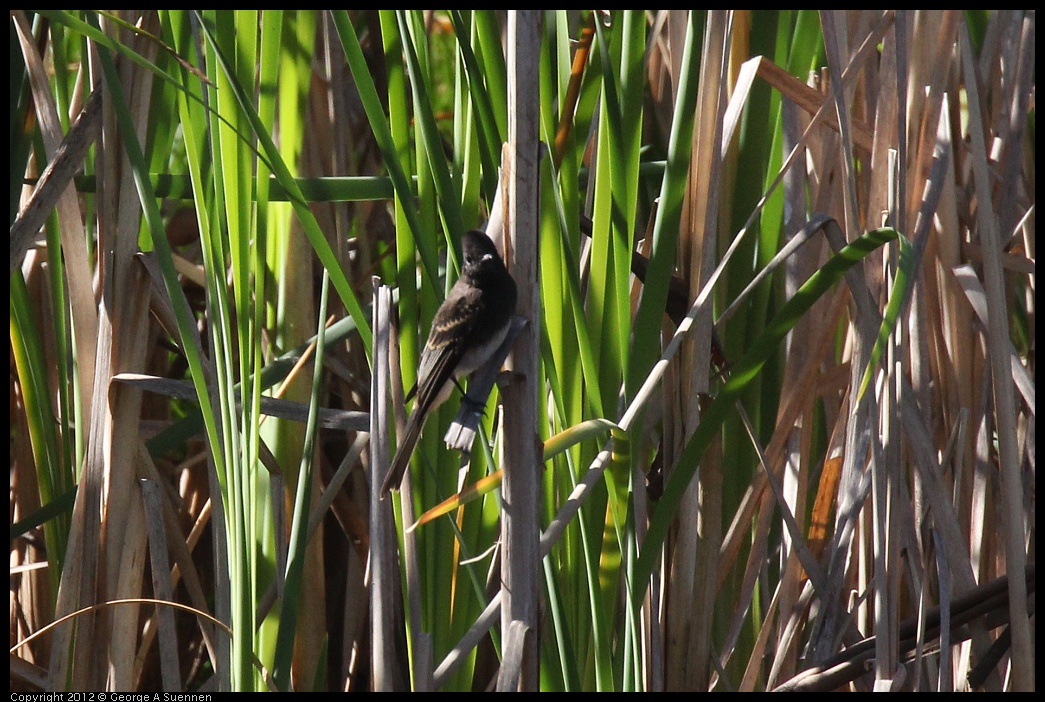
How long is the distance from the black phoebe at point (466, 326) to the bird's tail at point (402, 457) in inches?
0.8

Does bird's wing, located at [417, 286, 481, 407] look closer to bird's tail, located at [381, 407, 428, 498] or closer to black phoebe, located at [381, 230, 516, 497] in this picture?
black phoebe, located at [381, 230, 516, 497]

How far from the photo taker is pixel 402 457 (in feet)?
3.85

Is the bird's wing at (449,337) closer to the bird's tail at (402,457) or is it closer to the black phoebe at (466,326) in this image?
the black phoebe at (466,326)

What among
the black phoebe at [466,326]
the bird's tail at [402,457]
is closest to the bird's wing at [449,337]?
the black phoebe at [466,326]

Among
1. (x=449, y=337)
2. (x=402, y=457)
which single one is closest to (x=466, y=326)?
(x=449, y=337)

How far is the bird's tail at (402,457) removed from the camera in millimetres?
1155

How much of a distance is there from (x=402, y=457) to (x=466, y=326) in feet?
0.98

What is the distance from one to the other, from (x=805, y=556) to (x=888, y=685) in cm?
24

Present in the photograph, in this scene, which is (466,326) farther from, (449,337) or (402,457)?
(402,457)

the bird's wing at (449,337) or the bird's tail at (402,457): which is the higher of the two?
the bird's wing at (449,337)

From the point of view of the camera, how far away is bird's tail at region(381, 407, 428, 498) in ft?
3.79

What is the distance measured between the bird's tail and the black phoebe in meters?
0.02

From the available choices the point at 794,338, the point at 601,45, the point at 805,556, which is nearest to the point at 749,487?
the point at 805,556

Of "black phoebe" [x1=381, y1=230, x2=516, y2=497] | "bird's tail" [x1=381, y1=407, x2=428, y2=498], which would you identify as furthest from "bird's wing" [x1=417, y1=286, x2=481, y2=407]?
"bird's tail" [x1=381, y1=407, x2=428, y2=498]
